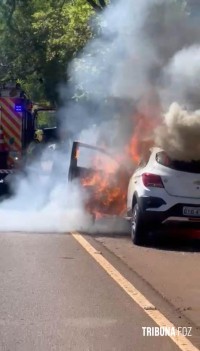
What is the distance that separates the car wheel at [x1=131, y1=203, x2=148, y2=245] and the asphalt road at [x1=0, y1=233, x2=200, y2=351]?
0.86ft

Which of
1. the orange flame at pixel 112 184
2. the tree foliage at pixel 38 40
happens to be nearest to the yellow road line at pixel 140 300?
the orange flame at pixel 112 184

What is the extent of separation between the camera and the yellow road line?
7.58m

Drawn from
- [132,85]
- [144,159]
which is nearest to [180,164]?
[144,159]

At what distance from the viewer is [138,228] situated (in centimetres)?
1372

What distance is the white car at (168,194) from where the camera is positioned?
1339 cm

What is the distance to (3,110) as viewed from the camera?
69.0ft

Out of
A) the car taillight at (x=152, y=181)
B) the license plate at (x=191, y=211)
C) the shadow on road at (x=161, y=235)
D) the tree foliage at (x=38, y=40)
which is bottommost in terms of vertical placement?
the shadow on road at (x=161, y=235)

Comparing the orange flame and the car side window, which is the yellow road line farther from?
the orange flame

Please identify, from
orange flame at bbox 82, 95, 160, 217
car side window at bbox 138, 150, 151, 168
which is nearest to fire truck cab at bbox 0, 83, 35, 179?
orange flame at bbox 82, 95, 160, 217

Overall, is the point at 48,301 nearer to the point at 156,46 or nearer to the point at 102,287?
the point at 102,287

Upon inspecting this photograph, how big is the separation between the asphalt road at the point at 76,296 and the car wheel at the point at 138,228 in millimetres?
263

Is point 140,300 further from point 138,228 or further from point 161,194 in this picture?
point 138,228

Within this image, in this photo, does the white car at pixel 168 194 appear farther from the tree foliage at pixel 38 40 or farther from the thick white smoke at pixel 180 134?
the tree foliage at pixel 38 40

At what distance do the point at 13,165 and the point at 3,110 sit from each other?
1317mm
